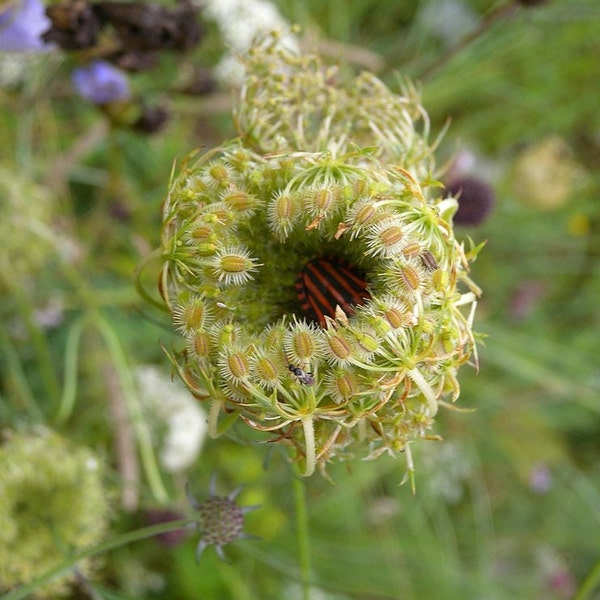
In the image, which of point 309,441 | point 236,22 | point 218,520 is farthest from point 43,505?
point 236,22

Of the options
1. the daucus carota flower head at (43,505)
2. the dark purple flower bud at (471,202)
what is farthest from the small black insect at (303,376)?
the dark purple flower bud at (471,202)

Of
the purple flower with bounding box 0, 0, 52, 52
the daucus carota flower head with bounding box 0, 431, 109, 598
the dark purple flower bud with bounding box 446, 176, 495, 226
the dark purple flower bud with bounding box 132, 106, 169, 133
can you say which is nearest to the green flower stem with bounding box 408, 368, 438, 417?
the daucus carota flower head with bounding box 0, 431, 109, 598

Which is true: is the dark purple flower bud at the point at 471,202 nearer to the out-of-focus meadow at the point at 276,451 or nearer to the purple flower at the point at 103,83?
the out-of-focus meadow at the point at 276,451

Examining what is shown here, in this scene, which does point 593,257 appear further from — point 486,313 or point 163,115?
point 163,115

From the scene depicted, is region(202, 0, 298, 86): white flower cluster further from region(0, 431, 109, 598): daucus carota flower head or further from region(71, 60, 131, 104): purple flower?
region(0, 431, 109, 598): daucus carota flower head

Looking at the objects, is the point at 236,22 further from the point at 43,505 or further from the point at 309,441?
the point at 309,441

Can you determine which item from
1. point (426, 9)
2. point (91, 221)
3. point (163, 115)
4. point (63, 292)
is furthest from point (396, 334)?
point (426, 9)
